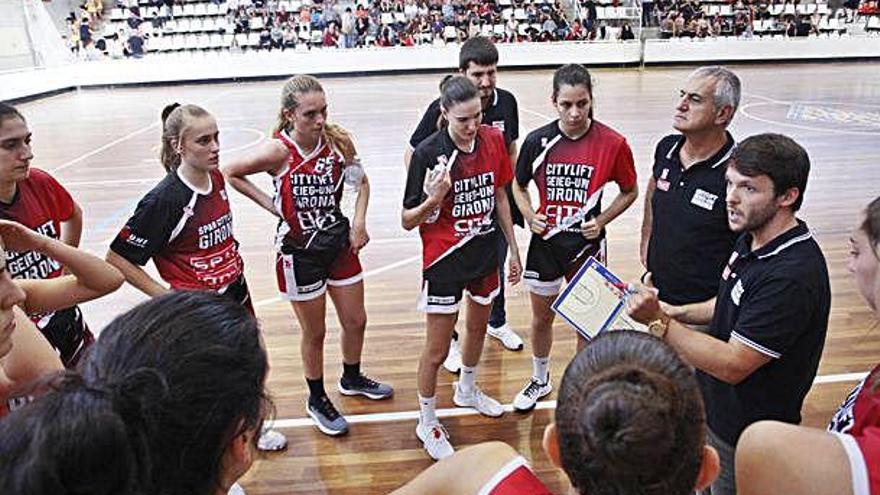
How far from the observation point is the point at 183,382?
1010mm

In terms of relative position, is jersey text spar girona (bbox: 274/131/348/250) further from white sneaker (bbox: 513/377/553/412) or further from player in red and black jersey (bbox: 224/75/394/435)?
white sneaker (bbox: 513/377/553/412)

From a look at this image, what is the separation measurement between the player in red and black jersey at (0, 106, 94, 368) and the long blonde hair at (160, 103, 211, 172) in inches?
18.4

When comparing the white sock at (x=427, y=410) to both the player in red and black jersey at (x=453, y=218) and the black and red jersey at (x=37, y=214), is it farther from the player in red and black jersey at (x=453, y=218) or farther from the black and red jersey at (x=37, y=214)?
the black and red jersey at (x=37, y=214)

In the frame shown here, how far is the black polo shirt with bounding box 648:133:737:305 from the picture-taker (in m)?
2.72

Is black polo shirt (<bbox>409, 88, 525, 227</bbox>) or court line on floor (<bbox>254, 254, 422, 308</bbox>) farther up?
black polo shirt (<bbox>409, 88, 525, 227</bbox>)

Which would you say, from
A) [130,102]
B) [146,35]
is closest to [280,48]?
[146,35]

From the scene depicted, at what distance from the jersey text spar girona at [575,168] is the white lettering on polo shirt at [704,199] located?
60 cm

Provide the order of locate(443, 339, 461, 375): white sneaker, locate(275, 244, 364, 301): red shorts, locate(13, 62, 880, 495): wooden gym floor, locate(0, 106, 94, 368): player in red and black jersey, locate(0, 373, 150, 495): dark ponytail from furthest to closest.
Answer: locate(443, 339, 461, 375): white sneaker
locate(13, 62, 880, 495): wooden gym floor
locate(275, 244, 364, 301): red shorts
locate(0, 106, 94, 368): player in red and black jersey
locate(0, 373, 150, 495): dark ponytail

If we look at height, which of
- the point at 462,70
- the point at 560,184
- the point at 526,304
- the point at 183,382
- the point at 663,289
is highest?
the point at 462,70

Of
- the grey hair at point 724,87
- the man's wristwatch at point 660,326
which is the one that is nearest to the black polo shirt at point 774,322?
the man's wristwatch at point 660,326

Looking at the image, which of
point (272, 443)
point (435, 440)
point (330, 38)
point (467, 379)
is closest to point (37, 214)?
point (272, 443)

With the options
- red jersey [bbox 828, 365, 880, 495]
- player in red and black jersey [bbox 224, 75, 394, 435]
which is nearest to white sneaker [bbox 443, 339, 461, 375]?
player in red and black jersey [bbox 224, 75, 394, 435]

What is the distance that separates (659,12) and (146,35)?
15.9m

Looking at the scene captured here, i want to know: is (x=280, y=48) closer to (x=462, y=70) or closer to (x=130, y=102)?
(x=130, y=102)
